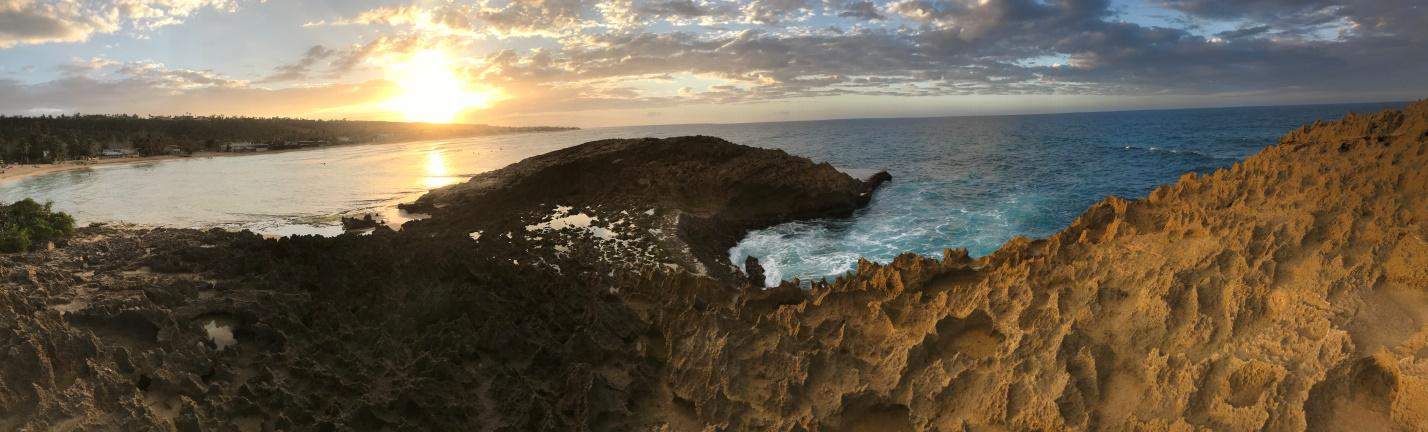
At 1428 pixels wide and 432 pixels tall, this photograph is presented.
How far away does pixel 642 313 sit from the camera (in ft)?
31.9

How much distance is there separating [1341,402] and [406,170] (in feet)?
145

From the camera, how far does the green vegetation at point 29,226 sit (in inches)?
574

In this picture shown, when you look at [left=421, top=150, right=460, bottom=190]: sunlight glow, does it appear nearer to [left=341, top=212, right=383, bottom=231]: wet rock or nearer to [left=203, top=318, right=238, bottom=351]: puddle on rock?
[left=341, top=212, right=383, bottom=231]: wet rock

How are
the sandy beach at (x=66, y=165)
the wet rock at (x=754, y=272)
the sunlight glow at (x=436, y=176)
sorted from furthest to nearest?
1. the sandy beach at (x=66, y=165)
2. the sunlight glow at (x=436, y=176)
3. the wet rock at (x=754, y=272)

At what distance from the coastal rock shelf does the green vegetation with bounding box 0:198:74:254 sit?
4.96 m

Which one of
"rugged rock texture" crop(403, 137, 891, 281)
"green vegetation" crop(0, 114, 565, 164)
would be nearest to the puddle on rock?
"rugged rock texture" crop(403, 137, 891, 281)

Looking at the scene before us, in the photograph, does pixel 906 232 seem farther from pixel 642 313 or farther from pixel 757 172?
pixel 642 313

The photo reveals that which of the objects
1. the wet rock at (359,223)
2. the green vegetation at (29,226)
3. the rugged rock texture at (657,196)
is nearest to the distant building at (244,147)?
the rugged rock texture at (657,196)

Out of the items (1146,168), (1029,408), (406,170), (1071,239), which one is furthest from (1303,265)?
(406,170)

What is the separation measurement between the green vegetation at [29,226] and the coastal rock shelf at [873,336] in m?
4.96

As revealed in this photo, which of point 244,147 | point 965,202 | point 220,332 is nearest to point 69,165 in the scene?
point 244,147

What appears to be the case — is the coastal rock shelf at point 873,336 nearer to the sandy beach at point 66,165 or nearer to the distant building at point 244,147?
the sandy beach at point 66,165

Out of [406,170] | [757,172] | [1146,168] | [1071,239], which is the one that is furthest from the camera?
[406,170]

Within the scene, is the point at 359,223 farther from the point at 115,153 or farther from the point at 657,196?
the point at 115,153
